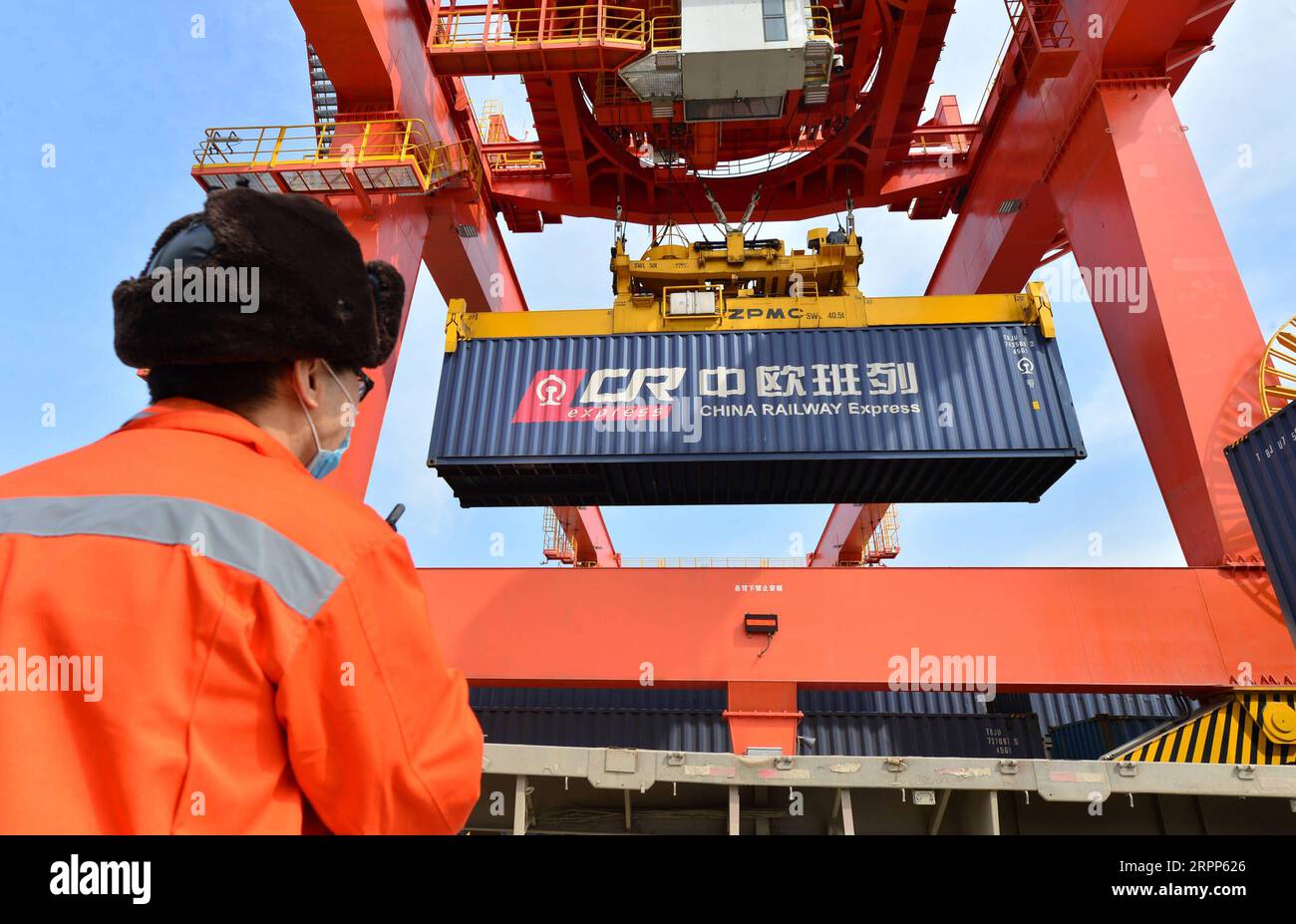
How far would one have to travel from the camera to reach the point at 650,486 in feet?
38.8

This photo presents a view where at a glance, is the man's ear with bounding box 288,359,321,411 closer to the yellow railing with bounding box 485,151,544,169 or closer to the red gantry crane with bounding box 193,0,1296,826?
the red gantry crane with bounding box 193,0,1296,826

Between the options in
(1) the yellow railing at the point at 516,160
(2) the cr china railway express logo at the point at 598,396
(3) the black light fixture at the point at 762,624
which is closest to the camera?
(3) the black light fixture at the point at 762,624

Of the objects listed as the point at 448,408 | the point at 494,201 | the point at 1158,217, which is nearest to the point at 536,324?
the point at 448,408

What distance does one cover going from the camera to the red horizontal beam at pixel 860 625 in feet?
29.2

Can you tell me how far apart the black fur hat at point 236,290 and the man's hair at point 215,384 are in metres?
0.03

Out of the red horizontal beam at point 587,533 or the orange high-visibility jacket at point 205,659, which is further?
the red horizontal beam at point 587,533

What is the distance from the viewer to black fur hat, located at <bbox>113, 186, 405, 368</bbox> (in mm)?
1543

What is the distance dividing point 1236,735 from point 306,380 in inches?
429

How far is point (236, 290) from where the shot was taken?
155 cm
